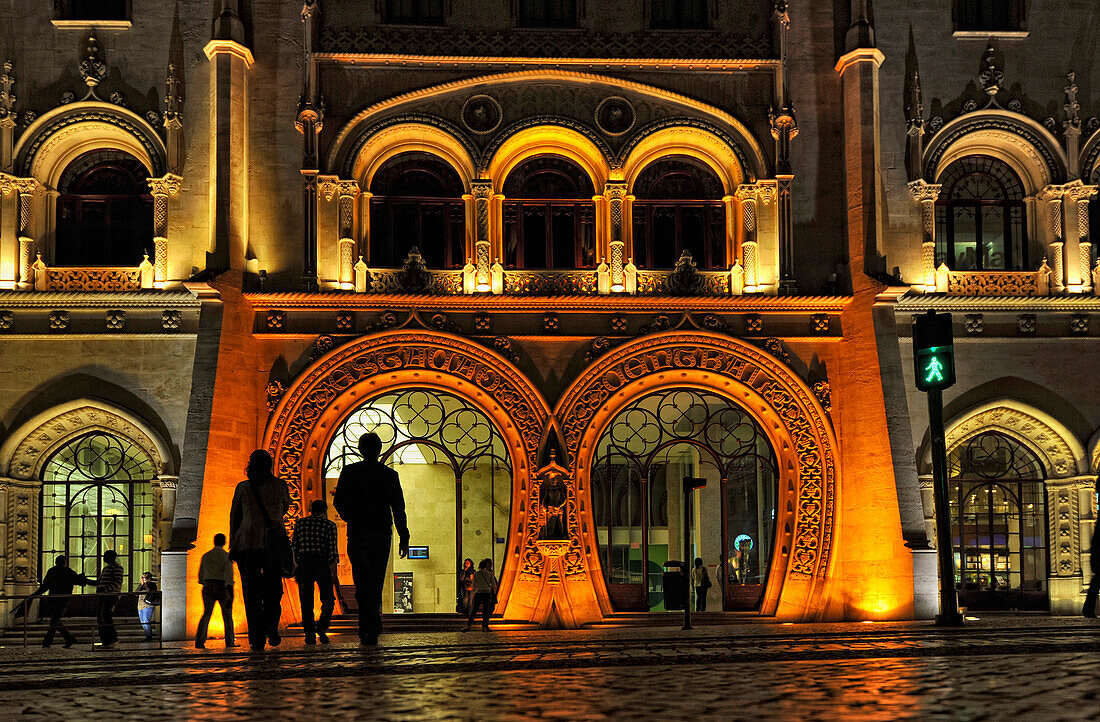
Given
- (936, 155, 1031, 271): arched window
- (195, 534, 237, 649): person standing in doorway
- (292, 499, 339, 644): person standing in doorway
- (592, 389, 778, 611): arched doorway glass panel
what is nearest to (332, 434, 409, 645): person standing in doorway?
(292, 499, 339, 644): person standing in doorway

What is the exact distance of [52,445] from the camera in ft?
72.9

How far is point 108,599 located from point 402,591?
21.2 ft

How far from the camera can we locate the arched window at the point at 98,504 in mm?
22016

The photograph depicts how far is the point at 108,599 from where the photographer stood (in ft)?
56.4

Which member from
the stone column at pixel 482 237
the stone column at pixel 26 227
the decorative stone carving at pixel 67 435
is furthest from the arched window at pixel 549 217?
the stone column at pixel 26 227

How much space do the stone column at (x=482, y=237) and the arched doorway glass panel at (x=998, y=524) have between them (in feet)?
28.1

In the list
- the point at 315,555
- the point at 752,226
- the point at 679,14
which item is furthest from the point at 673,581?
the point at 315,555

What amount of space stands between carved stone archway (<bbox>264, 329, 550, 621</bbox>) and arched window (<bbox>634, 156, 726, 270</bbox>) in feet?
10.9

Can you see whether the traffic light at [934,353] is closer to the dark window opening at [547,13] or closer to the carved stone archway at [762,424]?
the carved stone archway at [762,424]

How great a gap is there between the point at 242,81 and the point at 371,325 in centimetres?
457

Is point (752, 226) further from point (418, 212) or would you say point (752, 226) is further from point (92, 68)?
point (92, 68)

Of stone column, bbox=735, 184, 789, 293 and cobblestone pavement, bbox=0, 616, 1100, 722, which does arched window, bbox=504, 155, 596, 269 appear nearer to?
stone column, bbox=735, 184, 789, 293

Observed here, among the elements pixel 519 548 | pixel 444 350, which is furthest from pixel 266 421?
pixel 519 548

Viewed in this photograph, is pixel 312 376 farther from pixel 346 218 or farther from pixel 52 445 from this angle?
pixel 52 445
